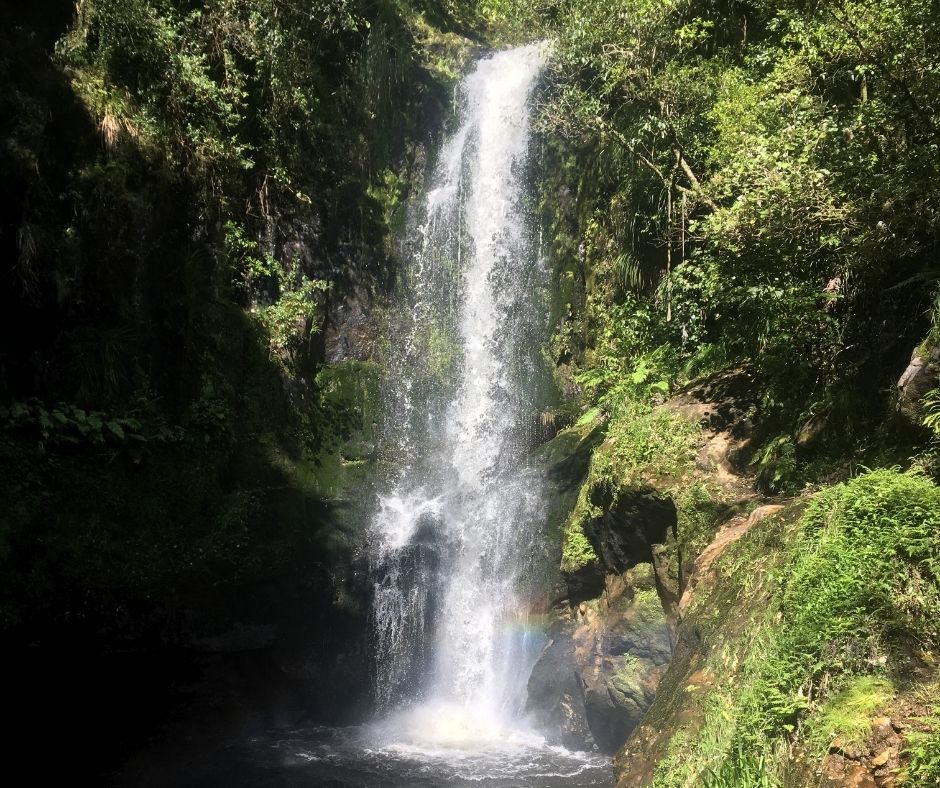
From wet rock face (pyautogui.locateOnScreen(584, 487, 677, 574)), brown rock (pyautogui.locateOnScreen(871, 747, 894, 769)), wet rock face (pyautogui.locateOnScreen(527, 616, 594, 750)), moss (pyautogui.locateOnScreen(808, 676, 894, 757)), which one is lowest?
wet rock face (pyautogui.locateOnScreen(527, 616, 594, 750))

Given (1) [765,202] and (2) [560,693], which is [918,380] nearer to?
(1) [765,202]

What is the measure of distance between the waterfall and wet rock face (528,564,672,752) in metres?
0.68

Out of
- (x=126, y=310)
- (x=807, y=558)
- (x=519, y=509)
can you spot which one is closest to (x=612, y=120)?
(x=519, y=509)

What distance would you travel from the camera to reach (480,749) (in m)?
8.98

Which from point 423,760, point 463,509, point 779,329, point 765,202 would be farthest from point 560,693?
point 765,202

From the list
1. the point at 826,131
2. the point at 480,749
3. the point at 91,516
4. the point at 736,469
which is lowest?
the point at 480,749

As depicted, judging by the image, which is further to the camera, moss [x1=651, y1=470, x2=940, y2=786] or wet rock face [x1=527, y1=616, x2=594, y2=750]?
wet rock face [x1=527, y1=616, x2=594, y2=750]

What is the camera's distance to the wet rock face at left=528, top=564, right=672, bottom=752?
786 cm

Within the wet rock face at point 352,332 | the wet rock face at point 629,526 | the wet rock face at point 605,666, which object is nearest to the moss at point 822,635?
the wet rock face at point 629,526

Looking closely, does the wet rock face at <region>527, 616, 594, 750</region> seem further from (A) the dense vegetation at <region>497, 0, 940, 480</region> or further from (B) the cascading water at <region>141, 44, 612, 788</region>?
(A) the dense vegetation at <region>497, 0, 940, 480</region>

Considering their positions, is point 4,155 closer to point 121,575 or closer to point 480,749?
point 121,575

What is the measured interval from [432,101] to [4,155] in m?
11.8

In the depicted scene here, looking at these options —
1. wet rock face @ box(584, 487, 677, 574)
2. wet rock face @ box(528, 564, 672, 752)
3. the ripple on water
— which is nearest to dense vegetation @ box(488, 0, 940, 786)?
wet rock face @ box(584, 487, 677, 574)

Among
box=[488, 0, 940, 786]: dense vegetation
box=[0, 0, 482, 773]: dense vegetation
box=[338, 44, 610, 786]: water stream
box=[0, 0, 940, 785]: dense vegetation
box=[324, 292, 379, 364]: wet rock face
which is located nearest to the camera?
box=[488, 0, 940, 786]: dense vegetation
